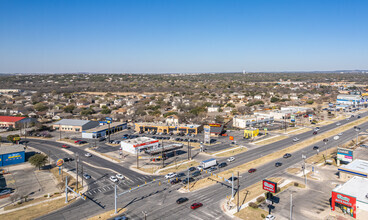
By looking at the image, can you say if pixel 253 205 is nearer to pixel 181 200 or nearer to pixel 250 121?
pixel 181 200

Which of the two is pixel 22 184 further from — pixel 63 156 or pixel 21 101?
pixel 21 101

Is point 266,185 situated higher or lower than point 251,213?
higher

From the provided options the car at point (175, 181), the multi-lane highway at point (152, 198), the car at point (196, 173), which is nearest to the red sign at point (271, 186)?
the multi-lane highway at point (152, 198)

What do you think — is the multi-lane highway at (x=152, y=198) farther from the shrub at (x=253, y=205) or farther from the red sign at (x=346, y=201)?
the red sign at (x=346, y=201)

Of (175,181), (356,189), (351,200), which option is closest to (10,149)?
(175,181)

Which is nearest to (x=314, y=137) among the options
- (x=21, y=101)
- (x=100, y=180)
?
(x=100, y=180)
